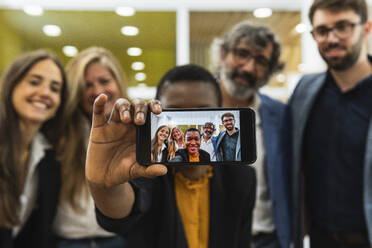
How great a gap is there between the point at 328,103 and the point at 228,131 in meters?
1.02

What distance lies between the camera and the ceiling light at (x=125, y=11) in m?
2.82

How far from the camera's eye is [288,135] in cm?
151

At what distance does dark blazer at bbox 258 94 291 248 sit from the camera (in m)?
1.38

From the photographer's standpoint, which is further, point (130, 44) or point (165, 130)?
point (130, 44)

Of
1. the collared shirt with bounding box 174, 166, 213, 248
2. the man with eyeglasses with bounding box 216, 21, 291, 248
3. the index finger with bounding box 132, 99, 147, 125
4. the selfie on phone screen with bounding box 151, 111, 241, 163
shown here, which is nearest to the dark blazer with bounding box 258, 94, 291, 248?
the man with eyeglasses with bounding box 216, 21, 291, 248

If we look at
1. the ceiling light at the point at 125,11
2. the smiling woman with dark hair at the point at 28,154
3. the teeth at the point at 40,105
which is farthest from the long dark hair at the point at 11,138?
the ceiling light at the point at 125,11

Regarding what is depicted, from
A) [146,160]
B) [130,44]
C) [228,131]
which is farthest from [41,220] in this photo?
[130,44]

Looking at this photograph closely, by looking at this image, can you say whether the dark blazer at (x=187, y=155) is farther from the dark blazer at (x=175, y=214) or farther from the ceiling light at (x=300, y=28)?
the ceiling light at (x=300, y=28)

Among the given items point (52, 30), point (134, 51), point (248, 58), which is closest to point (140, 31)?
point (134, 51)

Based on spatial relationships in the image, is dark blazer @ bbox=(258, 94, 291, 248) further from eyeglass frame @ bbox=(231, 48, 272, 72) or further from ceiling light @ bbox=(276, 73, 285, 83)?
ceiling light @ bbox=(276, 73, 285, 83)

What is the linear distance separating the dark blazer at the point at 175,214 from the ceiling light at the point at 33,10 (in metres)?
2.63

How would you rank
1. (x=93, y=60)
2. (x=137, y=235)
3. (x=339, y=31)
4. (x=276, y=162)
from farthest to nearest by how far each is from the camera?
(x=93, y=60) < (x=276, y=162) < (x=339, y=31) < (x=137, y=235)

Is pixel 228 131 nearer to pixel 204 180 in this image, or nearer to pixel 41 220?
pixel 204 180

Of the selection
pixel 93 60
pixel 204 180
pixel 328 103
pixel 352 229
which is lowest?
pixel 352 229
